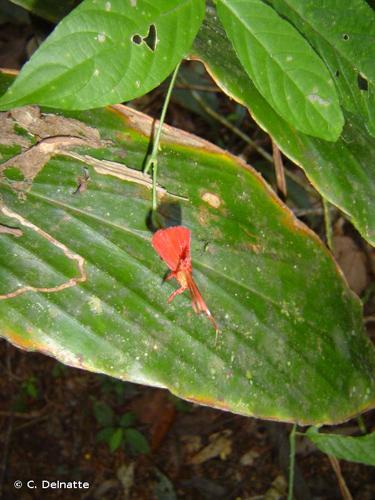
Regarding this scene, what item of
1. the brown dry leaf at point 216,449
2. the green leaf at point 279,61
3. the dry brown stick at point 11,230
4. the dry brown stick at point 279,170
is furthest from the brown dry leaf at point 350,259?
the dry brown stick at point 11,230

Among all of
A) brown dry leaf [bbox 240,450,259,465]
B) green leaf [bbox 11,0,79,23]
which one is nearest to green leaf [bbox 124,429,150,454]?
brown dry leaf [bbox 240,450,259,465]

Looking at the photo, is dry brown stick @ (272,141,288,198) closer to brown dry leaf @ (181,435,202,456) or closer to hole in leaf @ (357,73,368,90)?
hole in leaf @ (357,73,368,90)

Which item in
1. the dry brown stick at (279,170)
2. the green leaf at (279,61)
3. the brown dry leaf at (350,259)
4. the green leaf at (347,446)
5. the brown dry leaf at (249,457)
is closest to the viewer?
the green leaf at (279,61)

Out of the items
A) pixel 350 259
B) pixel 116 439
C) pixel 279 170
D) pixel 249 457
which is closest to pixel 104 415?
pixel 116 439

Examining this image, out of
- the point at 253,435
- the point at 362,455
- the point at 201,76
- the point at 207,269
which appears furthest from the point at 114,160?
the point at 253,435

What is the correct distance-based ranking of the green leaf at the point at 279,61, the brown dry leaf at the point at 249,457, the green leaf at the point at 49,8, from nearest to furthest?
the green leaf at the point at 279,61 → the green leaf at the point at 49,8 → the brown dry leaf at the point at 249,457

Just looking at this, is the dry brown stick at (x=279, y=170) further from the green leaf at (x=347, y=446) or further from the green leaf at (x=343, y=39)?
the green leaf at (x=347, y=446)

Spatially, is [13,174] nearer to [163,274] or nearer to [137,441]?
[163,274]
